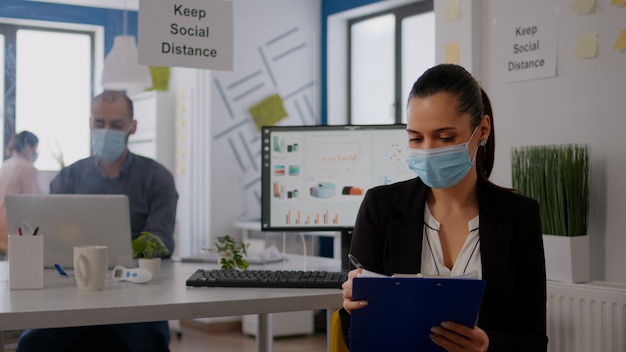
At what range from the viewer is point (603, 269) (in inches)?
103

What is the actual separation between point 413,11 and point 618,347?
11.1 ft

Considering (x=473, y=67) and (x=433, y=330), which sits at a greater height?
(x=473, y=67)

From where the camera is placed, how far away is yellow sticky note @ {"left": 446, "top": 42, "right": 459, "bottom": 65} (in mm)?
3105

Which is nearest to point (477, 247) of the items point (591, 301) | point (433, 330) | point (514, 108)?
point (433, 330)

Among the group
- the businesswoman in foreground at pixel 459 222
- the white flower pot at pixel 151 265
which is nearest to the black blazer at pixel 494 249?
the businesswoman in foreground at pixel 459 222

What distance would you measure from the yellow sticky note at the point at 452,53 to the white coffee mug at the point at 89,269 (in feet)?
5.60

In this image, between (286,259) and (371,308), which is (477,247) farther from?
(286,259)

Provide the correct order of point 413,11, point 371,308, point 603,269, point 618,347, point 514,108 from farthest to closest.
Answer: point 413,11
point 514,108
point 603,269
point 618,347
point 371,308

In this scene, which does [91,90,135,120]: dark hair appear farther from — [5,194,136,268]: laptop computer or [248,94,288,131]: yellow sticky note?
[248,94,288,131]: yellow sticky note

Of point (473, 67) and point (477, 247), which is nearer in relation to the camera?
point (477, 247)

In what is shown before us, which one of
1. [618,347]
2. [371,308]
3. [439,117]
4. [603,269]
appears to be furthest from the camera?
[603,269]

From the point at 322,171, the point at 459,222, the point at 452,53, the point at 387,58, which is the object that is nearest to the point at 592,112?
the point at 452,53

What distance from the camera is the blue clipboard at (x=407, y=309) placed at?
141cm

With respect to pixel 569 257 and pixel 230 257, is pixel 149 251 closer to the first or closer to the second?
pixel 230 257
